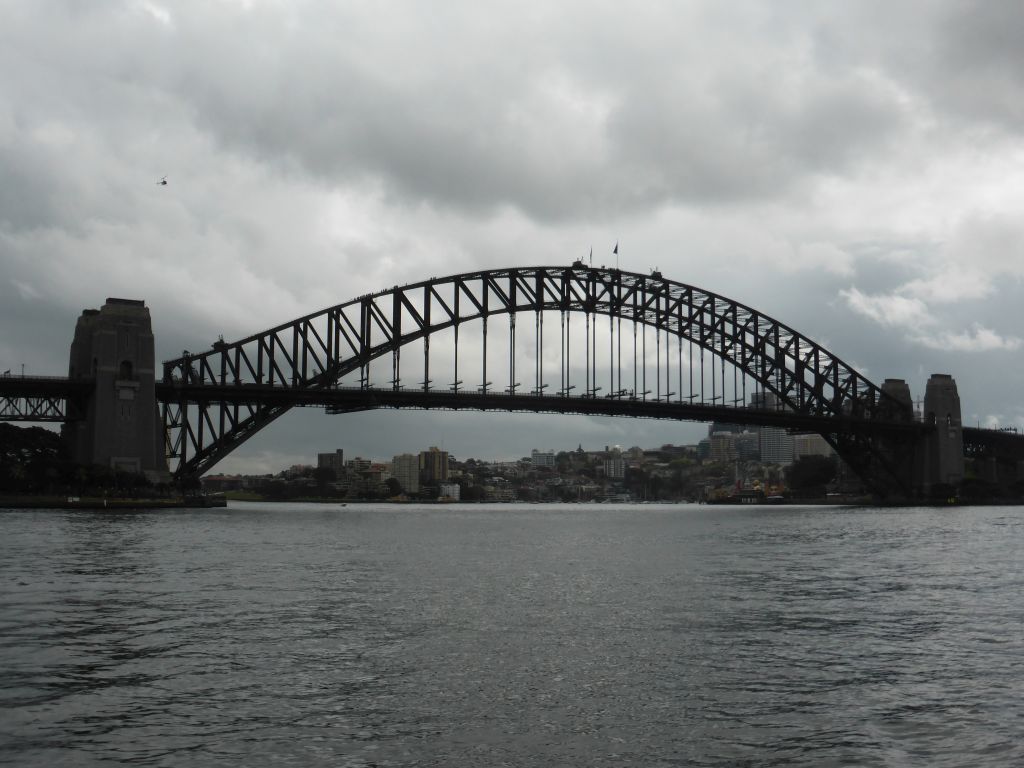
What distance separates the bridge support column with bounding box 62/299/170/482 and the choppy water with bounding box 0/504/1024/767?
53.4 meters

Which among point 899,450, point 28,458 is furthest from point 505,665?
point 899,450

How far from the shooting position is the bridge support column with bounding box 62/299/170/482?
8962cm

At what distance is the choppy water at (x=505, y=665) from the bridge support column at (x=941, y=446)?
4305 inches

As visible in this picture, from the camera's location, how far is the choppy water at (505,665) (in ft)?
46.8

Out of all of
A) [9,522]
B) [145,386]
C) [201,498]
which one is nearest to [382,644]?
[9,522]

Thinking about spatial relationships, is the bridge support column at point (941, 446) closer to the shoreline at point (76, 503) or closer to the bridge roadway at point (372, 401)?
the bridge roadway at point (372, 401)

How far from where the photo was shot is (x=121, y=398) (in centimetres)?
9038

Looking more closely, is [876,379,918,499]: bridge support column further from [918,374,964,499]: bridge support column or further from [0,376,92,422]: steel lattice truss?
[0,376,92,422]: steel lattice truss

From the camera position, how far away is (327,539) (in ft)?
193

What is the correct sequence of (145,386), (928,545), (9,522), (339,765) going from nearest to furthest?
1. (339,765)
2. (928,545)
3. (9,522)
4. (145,386)

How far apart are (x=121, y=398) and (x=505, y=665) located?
77657 mm

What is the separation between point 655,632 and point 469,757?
33.0 feet

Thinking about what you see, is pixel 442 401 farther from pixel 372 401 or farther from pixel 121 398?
pixel 121 398

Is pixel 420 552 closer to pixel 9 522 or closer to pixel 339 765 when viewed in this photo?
pixel 9 522
